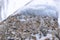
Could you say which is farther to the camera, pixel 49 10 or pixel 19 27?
pixel 49 10

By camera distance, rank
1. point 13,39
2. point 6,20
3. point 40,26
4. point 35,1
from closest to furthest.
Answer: point 13,39
point 40,26
point 6,20
point 35,1

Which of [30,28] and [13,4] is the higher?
[13,4]

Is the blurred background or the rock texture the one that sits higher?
the blurred background

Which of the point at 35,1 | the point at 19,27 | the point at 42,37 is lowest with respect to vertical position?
the point at 42,37

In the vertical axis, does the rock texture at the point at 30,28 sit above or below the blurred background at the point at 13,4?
below

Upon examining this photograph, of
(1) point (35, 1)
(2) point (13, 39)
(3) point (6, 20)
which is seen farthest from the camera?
(1) point (35, 1)

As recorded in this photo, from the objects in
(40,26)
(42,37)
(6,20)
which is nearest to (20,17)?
(6,20)

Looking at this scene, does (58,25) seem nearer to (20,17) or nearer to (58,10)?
(58,10)

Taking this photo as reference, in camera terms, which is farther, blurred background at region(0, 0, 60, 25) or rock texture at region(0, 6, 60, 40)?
blurred background at region(0, 0, 60, 25)

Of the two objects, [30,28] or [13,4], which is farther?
[13,4]

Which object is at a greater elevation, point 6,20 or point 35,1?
point 35,1

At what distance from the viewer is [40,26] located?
→ 131 centimetres

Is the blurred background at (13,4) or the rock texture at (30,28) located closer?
the rock texture at (30,28)

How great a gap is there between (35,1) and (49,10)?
33 centimetres
